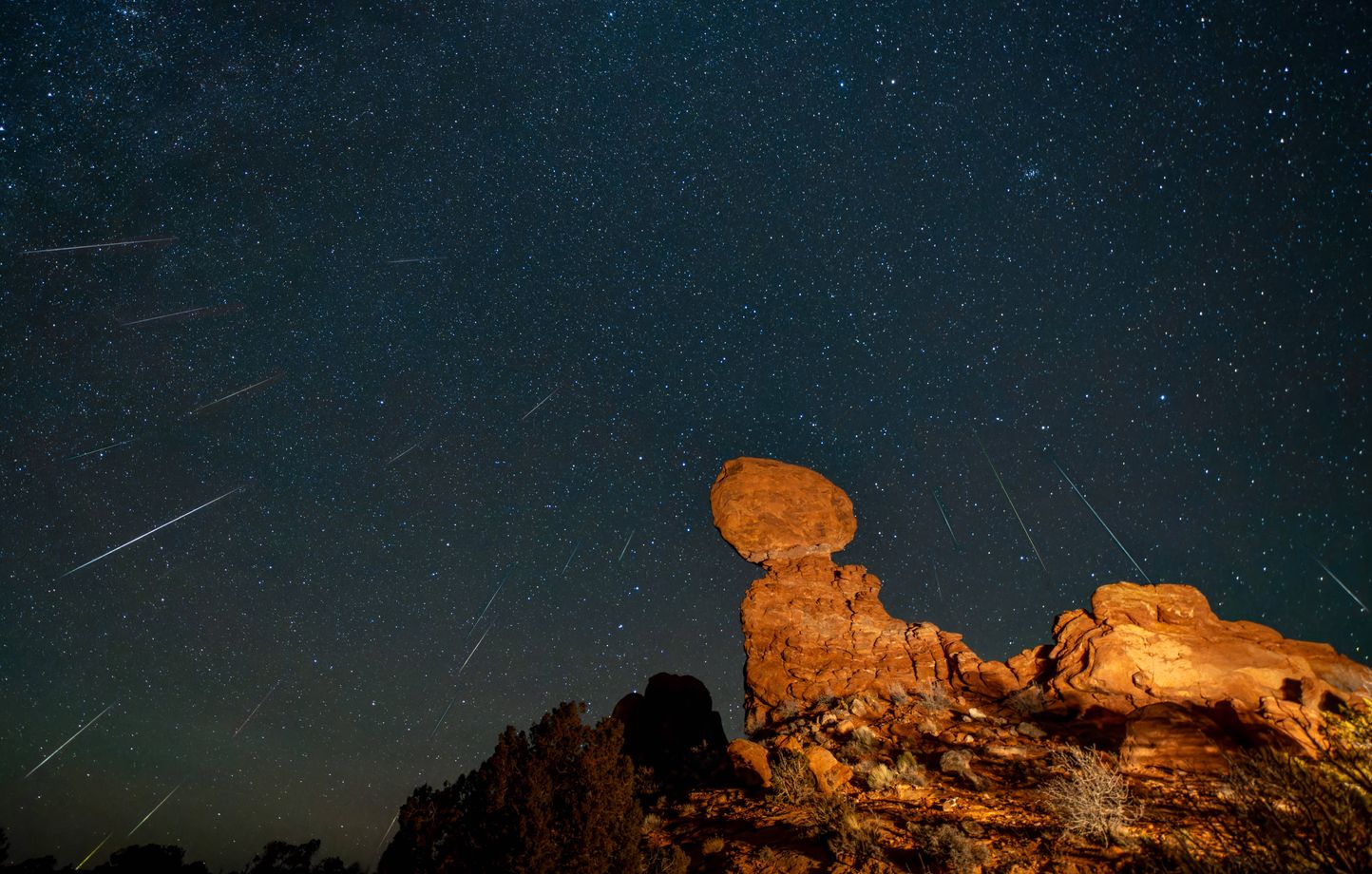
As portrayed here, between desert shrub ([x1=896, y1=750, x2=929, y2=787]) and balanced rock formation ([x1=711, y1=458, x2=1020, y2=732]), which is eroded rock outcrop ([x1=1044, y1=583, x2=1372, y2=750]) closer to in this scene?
balanced rock formation ([x1=711, y1=458, x2=1020, y2=732])

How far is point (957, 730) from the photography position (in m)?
14.6

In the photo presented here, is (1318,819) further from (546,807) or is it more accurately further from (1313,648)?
(1313,648)

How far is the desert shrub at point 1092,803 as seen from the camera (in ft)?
27.4

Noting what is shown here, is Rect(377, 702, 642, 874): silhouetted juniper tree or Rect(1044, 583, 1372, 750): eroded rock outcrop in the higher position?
Rect(377, 702, 642, 874): silhouetted juniper tree

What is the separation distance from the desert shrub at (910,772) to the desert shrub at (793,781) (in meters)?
1.92

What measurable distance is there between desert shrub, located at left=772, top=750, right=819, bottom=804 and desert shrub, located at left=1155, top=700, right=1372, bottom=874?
6.39m

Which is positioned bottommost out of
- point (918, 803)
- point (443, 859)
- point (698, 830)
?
point (918, 803)

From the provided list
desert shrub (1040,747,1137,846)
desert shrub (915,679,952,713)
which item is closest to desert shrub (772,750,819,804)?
desert shrub (1040,747,1137,846)

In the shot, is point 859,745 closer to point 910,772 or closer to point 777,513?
point 910,772

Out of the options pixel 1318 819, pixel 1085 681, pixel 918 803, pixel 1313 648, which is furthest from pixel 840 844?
pixel 1313 648

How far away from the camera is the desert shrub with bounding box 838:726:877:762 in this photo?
1332 centimetres

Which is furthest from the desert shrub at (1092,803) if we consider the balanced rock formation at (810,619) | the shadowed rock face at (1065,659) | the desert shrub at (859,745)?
the balanced rock formation at (810,619)

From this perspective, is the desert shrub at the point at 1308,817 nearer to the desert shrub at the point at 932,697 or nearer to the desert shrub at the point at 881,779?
the desert shrub at the point at 881,779

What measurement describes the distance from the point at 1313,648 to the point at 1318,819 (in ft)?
53.3
